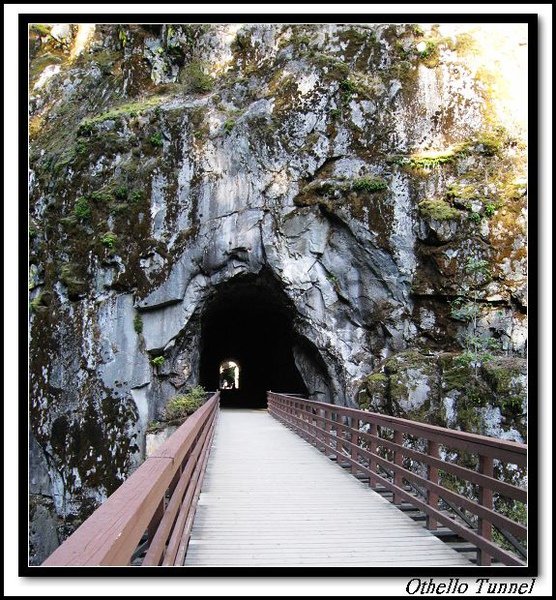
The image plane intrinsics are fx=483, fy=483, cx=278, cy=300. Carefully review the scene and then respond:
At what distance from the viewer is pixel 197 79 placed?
19234 millimetres

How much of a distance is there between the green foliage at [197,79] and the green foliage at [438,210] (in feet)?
31.6

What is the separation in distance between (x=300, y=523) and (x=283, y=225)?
13.4m

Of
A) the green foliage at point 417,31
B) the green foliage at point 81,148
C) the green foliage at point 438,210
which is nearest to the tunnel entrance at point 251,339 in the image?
the green foliage at point 438,210

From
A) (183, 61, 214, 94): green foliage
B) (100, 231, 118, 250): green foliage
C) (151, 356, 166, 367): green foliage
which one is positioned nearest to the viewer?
(151, 356, 166, 367): green foliage

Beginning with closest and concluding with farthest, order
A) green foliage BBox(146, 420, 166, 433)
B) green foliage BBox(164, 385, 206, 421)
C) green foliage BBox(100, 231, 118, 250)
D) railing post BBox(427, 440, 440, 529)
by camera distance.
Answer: railing post BBox(427, 440, 440, 529) → green foliage BBox(146, 420, 166, 433) → green foliage BBox(164, 385, 206, 421) → green foliage BBox(100, 231, 118, 250)

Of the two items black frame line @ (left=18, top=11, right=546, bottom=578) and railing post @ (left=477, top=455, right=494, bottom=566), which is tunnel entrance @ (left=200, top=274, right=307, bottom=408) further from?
railing post @ (left=477, top=455, right=494, bottom=566)

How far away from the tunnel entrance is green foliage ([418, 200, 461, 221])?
221 inches

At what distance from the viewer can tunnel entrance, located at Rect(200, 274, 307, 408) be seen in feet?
61.9

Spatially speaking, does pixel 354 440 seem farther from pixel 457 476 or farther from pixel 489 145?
pixel 489 145

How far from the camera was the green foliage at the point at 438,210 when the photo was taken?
615 inches

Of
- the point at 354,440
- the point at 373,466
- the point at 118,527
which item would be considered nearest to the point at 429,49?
the point at 354,440

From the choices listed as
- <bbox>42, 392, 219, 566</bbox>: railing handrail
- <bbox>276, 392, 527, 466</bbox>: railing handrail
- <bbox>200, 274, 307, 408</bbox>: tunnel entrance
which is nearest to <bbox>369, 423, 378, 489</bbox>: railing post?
<bbox>276, 392, 527, 466</bbox>: railing handrail
